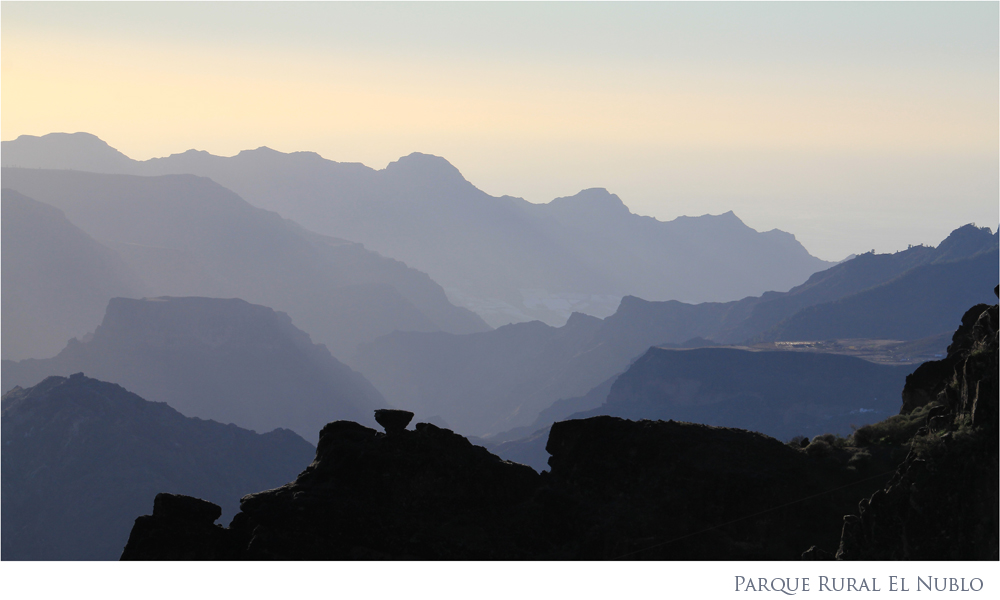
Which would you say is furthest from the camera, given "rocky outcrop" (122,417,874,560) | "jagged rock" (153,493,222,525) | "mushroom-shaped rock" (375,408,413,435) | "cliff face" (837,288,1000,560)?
"mushroom-shaped rock" (375,408,413,435)

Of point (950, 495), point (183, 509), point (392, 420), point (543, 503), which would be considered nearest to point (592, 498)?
point (543, 503)

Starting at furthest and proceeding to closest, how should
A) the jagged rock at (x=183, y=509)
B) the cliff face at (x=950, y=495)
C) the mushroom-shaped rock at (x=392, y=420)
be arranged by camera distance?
the mushroom-shaped rock at (x=392, y=420)
the jagged rock at (x=183, y=509)
the cliff face at (x=950, y=495)

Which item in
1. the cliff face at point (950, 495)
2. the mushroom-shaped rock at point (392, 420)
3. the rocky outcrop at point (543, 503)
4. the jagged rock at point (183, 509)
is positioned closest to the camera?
the cliff face at point (950, 495)

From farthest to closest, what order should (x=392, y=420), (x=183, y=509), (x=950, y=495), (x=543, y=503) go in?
(x=392, y=420) < (x=543, y=503) < (x=183, y=509) < (x=950, y=495)

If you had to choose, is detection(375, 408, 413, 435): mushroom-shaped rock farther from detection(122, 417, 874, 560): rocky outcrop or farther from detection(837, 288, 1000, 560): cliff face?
detection(837, 288, 1000, 560): cliff face

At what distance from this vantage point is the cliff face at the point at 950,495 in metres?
31.0

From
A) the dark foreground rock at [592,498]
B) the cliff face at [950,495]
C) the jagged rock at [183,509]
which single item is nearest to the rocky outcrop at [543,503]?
the dark foreground rock at [592,498]

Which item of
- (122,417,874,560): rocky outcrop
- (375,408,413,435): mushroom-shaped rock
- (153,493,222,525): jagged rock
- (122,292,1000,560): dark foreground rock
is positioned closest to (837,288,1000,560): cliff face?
(122,292,1000,560): dark foreground rock

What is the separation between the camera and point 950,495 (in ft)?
104

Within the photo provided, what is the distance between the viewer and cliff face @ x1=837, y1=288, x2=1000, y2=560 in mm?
30989

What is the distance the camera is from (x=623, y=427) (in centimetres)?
4634

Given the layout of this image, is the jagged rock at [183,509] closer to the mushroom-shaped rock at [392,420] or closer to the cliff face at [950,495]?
the mushroom-shaped rock at [392,420]

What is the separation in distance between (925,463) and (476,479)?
61.7 ft

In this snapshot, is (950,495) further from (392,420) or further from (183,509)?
(183,509)
